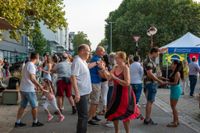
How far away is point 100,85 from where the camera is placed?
10383 millimetres

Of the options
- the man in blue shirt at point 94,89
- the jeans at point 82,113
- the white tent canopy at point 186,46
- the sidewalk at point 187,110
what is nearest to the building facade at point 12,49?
the white tent canopy at point 186,46

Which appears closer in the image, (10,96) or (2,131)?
(2,131)

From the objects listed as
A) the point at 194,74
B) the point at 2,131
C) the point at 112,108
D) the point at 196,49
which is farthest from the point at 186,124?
the point at 196,49

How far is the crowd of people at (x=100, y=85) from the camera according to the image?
7340mm

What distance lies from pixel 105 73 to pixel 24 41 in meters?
66.9

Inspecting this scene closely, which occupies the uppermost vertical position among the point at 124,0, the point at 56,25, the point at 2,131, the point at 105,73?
the point at 124,0

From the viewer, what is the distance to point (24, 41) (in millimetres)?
73750

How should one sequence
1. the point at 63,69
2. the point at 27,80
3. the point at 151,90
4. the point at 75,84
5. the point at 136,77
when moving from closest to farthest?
the point at 75,84, the point at 27,80, the point at 151,90, the point at 136,77, the point at 63,69

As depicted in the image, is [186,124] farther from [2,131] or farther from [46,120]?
[2,131]

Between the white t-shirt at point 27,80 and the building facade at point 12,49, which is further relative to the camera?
the building facade at point 12,49

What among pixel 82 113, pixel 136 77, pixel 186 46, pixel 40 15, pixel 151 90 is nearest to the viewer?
pixel 82 113

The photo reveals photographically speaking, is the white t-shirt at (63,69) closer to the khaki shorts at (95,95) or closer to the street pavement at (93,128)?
the street pavement at (93,128)

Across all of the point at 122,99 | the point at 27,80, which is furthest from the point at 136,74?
the point at 27,80

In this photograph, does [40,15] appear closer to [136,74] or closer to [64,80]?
[64,80]
